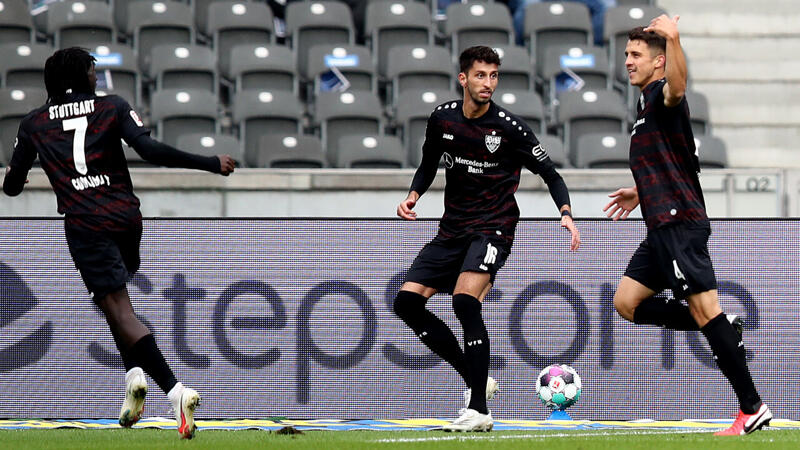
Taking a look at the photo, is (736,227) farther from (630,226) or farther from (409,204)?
(409,204)

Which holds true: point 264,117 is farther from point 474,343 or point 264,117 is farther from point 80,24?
point 474,343

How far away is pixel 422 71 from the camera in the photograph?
1373 cm

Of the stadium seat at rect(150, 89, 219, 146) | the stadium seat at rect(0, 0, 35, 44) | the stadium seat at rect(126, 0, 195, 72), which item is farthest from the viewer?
the stadium seat at rect(126, 0, 195, 72)

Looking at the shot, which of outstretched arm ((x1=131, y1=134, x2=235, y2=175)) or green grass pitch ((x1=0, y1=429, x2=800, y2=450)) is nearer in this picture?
green grass pitch ((x1=0, y1=429, x2=800, y2=450))

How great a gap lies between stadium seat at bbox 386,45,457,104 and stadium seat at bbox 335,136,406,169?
161 centimetres

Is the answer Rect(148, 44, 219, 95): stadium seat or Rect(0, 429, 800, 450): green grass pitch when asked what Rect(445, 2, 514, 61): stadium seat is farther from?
Rect(0, 429, 800, 450): green grass pitch

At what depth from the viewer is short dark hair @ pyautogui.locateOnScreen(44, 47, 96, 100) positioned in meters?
5.91

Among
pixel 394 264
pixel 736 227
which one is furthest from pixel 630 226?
pixel 394 264

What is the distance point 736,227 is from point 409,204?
7.43 feet

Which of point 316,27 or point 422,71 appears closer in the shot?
point 422,71

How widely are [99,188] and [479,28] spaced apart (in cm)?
921

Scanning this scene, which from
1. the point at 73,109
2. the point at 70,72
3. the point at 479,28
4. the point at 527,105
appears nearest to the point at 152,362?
the point at 73,109

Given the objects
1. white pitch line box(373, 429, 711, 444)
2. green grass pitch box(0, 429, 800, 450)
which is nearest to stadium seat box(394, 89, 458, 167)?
white pitch line box(373, 429, 711, 444)

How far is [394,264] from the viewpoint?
7.71m
